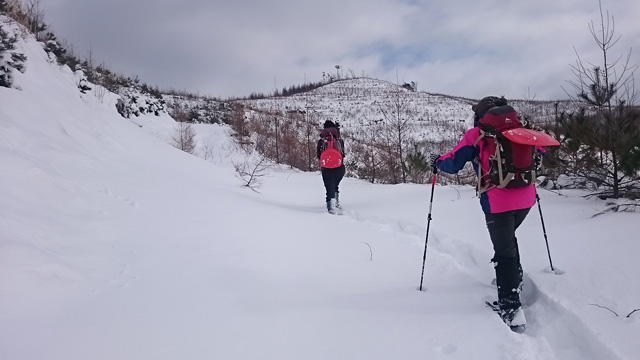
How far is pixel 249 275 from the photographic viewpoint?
3.57m

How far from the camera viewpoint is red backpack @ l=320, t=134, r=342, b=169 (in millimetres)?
7727

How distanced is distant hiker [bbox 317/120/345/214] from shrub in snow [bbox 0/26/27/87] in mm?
5257

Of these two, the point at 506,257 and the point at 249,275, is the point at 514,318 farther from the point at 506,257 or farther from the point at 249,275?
the point at 249,275

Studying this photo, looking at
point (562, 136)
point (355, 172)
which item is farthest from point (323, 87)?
point (562, 136)

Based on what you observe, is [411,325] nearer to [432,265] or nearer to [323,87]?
[432,265]

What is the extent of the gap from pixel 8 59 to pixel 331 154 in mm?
5641

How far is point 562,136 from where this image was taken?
6.72 m

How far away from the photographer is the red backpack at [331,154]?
25.3 feet

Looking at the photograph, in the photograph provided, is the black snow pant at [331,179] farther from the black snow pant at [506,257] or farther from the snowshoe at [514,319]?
the snowshoe at [514,319]

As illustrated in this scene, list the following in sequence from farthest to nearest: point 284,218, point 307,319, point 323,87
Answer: point 323,87 → point 284,218 → point 307,319

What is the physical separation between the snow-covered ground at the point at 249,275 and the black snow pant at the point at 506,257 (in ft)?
0.69

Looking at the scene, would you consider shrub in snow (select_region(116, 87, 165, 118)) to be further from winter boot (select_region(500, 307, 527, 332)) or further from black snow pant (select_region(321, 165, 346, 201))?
winter boot (select_region(500, 307, 527, 332))

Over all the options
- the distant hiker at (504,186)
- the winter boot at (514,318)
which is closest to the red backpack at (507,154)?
the distant hiker at (504,186)

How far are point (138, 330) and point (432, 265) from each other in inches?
123
